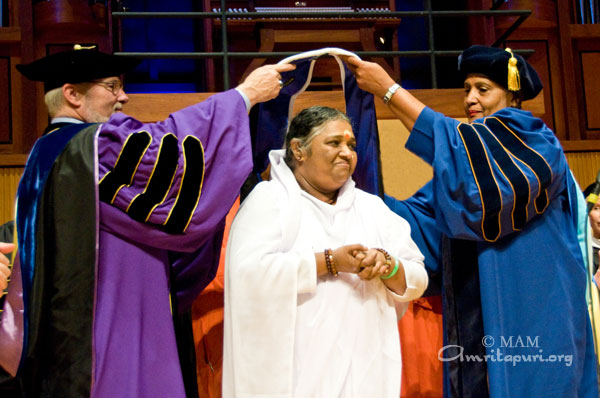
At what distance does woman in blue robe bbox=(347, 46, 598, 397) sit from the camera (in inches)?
124

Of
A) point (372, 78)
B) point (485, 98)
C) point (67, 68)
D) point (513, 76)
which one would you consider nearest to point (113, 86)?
point (67, 68)

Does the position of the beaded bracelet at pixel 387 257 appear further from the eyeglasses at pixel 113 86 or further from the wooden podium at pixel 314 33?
the wooden podium at pixel 314 33

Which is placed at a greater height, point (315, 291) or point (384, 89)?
point (384, 89)

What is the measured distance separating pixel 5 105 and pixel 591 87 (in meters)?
5.78

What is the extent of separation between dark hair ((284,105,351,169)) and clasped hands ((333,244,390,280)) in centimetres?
54

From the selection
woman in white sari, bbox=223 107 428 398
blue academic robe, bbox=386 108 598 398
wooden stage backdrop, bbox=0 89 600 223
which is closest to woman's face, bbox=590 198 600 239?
wooden stage backdrop, bbox=0 89 600 223

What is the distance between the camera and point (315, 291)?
2900 millimetres

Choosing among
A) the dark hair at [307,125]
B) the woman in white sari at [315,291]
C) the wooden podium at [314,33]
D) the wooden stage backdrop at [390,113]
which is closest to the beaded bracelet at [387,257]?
the woman in white sari at [315,291]

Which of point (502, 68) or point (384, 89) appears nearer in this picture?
point (384, 89)

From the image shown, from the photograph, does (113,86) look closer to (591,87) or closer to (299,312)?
(299,312)

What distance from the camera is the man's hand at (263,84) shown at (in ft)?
10.6

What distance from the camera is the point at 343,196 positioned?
10.3ft

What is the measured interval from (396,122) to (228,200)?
190 centimetres

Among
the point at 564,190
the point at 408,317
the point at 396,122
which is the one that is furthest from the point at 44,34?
the point at 564,190
